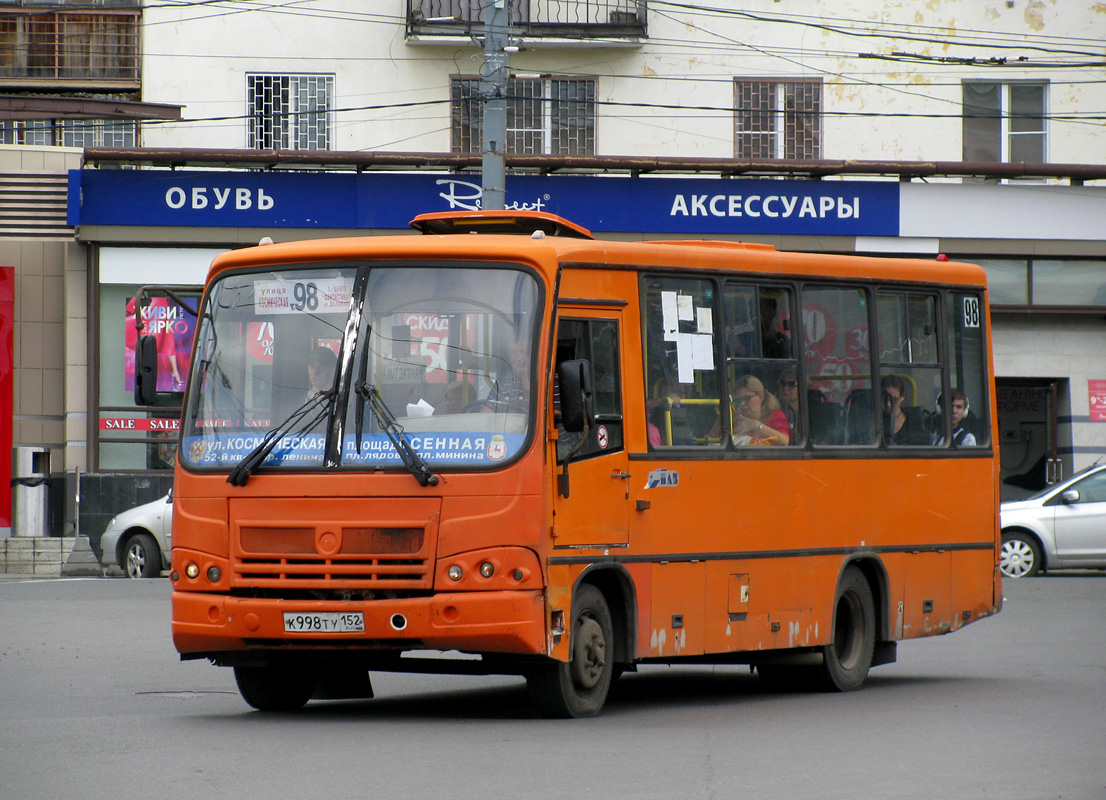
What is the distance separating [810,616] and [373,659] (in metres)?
3.18

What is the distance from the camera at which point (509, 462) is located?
934 cm

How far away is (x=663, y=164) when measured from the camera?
92.3 ft

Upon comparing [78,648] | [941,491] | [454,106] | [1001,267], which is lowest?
[78,648]

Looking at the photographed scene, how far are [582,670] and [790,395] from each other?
264 cm

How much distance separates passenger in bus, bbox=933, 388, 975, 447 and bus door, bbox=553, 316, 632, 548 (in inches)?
142

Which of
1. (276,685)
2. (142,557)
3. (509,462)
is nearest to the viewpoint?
(509,462)

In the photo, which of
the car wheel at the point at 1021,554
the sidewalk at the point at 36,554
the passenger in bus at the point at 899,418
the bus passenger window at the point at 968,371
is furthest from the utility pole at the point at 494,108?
the sidewalk at the point at 36,554

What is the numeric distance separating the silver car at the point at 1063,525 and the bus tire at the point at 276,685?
1470 centimetres

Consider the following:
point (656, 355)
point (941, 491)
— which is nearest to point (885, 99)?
point (941, 491)

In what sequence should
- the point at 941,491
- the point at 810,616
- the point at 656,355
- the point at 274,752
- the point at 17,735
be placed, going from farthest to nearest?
the point at 941,491 < the point at 810,616 < the point at 656,355 < the point at 17,735 < the point at 274,752

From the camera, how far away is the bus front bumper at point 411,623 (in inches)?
362

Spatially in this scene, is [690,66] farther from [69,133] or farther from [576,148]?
[69,133]

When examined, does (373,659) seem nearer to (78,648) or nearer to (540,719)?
(540,719)

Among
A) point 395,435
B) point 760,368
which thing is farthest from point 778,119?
point 395,435
